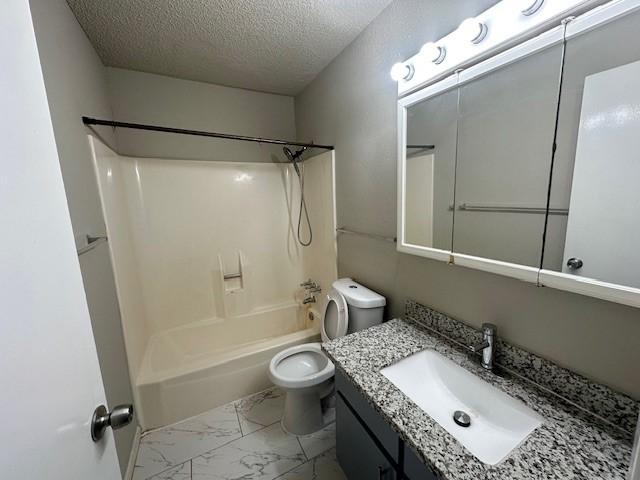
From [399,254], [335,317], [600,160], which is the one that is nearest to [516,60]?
[600,160]

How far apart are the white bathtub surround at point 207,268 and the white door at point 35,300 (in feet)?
4.18

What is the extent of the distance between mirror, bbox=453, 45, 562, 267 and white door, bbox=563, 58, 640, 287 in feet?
0.28

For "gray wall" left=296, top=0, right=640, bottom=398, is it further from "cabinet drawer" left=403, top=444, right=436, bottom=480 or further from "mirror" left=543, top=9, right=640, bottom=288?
"cabinet drawer" left=403, top=444, right=436, bottom=480

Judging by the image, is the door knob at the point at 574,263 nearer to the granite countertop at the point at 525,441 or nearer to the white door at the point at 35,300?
the granite countertop at the point at 525,441

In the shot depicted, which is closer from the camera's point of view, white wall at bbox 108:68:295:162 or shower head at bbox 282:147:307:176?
white wall at bbox 108:68:295:162

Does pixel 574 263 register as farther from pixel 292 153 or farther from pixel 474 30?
pixel 292 153

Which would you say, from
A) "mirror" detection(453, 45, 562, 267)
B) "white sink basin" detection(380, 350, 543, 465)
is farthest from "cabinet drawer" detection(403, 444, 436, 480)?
"mirror" detection(453, 45, 562, 267)

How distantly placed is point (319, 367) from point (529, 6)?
198 centimetres

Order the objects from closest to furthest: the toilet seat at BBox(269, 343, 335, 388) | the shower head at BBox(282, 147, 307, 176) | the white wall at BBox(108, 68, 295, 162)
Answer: the toilet seat at BBox(269, 343, 335, 388) → the white wall at BBox(108, 68, 295, 162) → the shower head at BBox(282, 147, 307, 176)

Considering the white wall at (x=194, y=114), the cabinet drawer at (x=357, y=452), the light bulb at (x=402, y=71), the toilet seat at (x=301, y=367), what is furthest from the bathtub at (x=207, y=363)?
the light bulb at (x=402, y=71)

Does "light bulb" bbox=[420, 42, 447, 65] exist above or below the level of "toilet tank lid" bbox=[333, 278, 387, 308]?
above

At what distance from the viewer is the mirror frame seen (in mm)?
685

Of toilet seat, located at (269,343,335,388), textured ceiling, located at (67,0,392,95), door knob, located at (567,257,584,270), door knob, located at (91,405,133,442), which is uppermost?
textured ceiling, located at (67,0,392,95)

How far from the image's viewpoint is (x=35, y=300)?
41 centimetres
